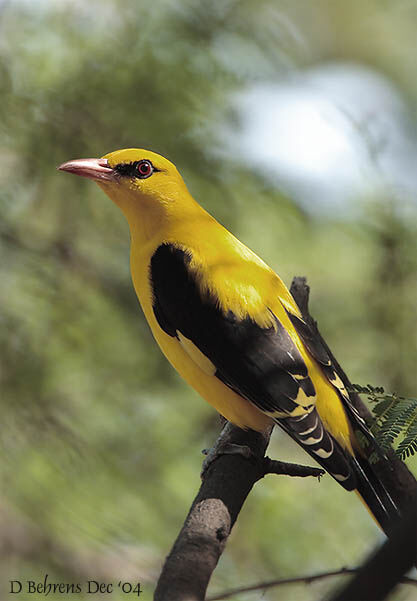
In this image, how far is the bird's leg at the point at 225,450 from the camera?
3488 mm

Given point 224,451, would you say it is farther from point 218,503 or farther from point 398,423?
point 398,423

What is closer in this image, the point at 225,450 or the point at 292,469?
the point at 292,469

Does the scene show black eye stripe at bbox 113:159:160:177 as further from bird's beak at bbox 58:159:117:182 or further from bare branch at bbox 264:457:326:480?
bare branch at bbox 264:457:326:480

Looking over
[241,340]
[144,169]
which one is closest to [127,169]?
[144,169]

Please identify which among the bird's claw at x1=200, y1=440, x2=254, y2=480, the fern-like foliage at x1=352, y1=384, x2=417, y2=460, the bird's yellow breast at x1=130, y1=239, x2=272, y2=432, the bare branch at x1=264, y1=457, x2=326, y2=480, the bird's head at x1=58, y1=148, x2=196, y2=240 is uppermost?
the bird's head at x1=58, y1=148, x2=196, y2=240

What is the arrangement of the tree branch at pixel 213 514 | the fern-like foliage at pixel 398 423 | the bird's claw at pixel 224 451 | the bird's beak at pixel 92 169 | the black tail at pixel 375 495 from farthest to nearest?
the bird's beak at pixel 92 169 → the bird's claw at pixel 224 451 → the black tail at pixel 375 495 → the fern-like foliage at pixel 398 423 → the tree branch at pixel 213 514

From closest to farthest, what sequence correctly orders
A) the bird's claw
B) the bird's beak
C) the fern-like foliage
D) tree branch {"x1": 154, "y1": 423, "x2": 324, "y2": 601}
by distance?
tree branch {"x1": 154, "y1": 423, "x2": 324, "y2": 601} < the fern-like foliage < the bird's claw < the bird's beak

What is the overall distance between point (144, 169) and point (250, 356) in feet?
4.20

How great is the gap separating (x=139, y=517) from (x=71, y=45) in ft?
12.9

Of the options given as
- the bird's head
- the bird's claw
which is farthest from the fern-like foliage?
the bird's head

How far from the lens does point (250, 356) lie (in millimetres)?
3404

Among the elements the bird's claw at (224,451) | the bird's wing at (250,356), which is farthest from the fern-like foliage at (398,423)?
Answer: the bird's claw at (224,451)

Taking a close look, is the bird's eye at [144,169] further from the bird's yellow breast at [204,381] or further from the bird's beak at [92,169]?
the bird's yellow breast at [204,381]

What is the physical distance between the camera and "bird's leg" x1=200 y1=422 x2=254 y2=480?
3.49m
